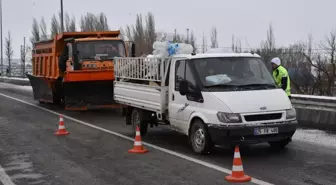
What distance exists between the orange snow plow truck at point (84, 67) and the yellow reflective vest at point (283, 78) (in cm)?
725

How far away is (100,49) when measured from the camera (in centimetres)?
1689

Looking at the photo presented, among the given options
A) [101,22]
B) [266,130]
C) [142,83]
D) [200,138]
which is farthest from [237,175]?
[101,22]

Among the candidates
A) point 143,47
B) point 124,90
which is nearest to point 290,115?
point 124,90

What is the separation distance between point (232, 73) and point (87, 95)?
334 inches

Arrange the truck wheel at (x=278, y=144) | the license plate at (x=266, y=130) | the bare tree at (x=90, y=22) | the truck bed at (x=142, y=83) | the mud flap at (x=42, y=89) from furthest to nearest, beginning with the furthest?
the bare tree at (x=90, y=22) → the mud flap at (x=42, y=89) → the truck bed at (x=142, y=83) → the truck wheel at (x=278, y=144) → the license plate at (x=266, y=130)

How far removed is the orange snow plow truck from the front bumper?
8721 mm

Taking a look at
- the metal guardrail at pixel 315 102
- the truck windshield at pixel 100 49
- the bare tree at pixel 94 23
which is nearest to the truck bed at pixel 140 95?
the truck windshield at pixel 100 49

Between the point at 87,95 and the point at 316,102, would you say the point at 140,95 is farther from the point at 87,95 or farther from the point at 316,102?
the point at 316,102

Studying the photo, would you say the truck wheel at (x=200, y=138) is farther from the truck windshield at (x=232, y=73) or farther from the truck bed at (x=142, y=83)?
the truck bed at (x=142, y=83)

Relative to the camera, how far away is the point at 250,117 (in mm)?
7797

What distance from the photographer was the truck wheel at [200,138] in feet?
26.6

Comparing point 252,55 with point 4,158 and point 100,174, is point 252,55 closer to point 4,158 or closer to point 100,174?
point 100,174

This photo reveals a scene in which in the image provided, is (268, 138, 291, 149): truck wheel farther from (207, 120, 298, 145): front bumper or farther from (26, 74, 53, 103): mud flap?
(26, 74, 53, 103): mud flap

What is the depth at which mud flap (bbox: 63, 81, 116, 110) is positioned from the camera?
52.5 ft
